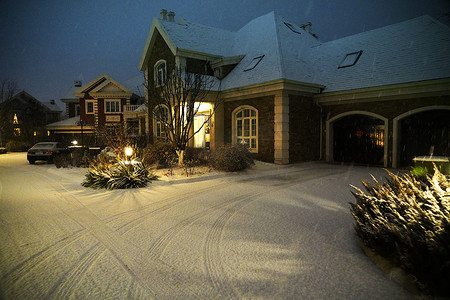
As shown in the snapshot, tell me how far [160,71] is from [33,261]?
16.3 meters

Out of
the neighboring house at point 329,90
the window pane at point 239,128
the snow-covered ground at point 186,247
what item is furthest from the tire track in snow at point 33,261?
the window pane at point 239,128

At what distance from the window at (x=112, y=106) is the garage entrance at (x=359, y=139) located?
2408 cm

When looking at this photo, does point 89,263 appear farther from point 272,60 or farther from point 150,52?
point 150,52

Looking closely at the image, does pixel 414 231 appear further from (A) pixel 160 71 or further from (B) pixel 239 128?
(A) pixel 160 71

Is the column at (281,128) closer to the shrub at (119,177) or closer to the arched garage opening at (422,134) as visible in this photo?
the arched garage opening at (422,134)

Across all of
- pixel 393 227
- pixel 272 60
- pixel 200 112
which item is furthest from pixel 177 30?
pixel 393 227

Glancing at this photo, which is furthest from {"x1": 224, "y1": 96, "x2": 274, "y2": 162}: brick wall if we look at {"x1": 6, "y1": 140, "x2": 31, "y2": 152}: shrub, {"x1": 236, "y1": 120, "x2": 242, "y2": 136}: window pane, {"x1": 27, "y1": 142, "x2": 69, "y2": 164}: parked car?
{"x1": 6, "y1": 140, "x2": 31, "y2": 152}: shrub

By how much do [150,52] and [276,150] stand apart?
38.6ft

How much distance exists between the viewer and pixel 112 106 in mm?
31312

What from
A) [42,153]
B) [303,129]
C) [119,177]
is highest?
[303,129]

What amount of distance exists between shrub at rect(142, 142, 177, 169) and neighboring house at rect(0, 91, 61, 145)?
2252 cm

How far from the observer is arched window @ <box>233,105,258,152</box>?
14.8 metres

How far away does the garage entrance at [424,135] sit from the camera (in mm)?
11625

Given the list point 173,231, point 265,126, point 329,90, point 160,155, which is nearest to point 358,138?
point 329,90
